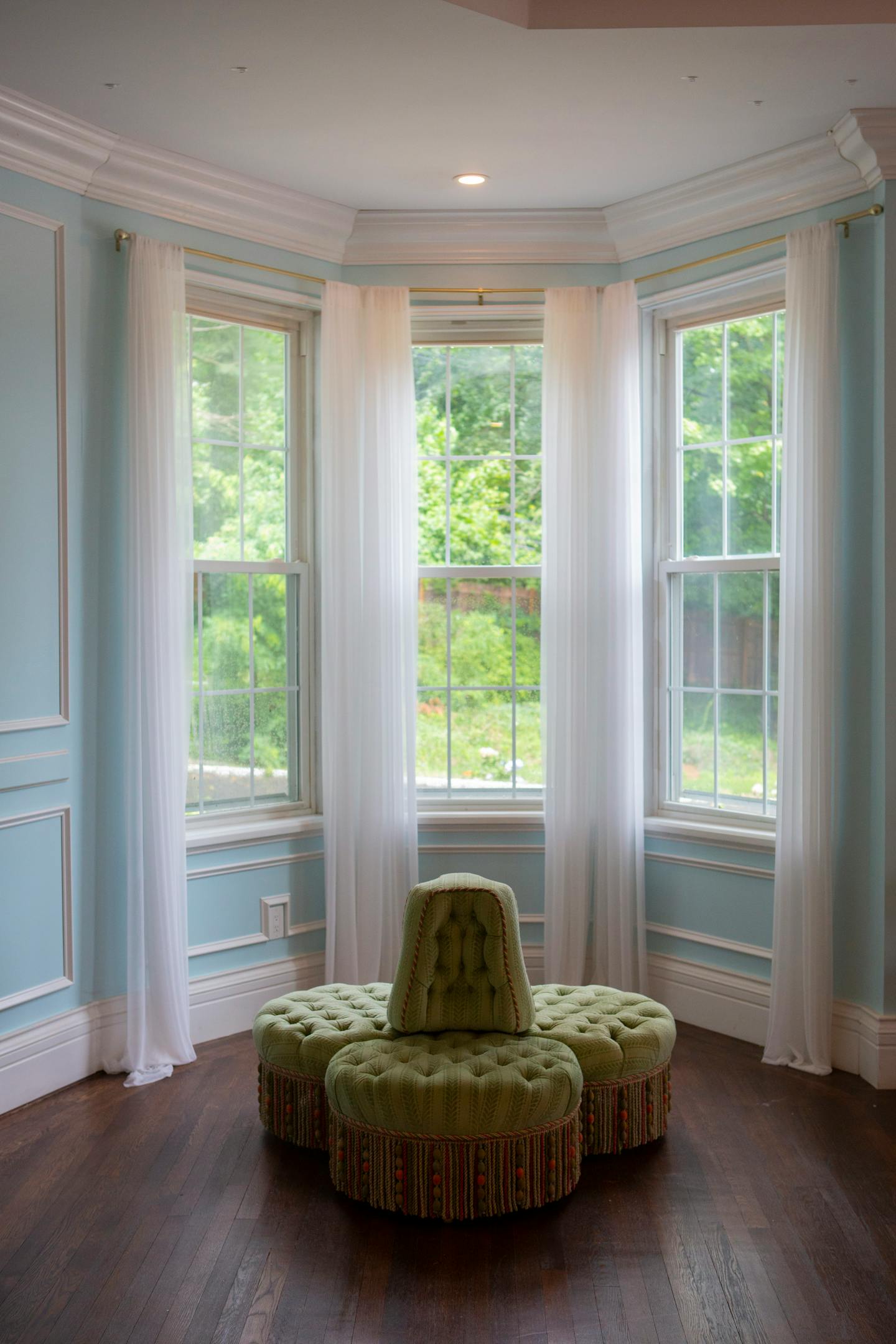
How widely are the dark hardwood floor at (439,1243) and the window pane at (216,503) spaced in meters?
2.16

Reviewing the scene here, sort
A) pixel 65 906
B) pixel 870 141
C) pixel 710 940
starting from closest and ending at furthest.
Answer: pixel 870 141, pixel 65 906, pixel 710 940

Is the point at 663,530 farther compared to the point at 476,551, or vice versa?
the point at 476,551

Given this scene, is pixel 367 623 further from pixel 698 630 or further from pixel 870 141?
pixel 870 141

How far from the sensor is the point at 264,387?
15.9 ft

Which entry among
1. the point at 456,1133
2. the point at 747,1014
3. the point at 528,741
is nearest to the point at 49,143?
the point at 528,741

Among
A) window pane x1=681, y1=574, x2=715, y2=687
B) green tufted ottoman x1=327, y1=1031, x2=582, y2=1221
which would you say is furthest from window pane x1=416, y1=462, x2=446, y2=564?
green tufted ottoman x1=327, y1=1031, x2=582, y2=1221

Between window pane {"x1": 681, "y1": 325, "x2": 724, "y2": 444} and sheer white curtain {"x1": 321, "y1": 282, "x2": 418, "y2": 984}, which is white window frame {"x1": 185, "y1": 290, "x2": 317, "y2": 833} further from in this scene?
window pane {"x1": 681, "y1": 325, "x2": 724, "y2": 444}

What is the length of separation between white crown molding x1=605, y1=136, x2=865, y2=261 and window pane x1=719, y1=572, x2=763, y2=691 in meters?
1.39

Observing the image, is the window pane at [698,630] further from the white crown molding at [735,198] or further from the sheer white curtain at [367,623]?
the white crown molding at [735,198]

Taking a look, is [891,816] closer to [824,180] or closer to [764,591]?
[764,591]

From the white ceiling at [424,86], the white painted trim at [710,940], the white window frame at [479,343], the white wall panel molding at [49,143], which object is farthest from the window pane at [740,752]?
the white wall panel molding at [49,143]

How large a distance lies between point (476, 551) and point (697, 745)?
1.30 metres

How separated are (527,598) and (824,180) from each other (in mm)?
2028

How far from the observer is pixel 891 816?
3.95 meters
